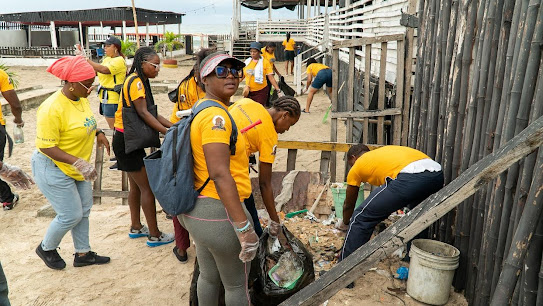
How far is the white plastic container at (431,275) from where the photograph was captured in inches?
136

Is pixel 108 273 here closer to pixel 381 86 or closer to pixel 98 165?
pixel 98 165

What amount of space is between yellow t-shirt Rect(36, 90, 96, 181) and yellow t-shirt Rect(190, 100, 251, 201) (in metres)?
1.70

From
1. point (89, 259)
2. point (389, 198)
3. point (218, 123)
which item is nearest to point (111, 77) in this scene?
point (89, 259)

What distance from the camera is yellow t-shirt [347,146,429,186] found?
387 cm

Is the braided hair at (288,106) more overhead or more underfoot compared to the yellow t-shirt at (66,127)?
more overhead

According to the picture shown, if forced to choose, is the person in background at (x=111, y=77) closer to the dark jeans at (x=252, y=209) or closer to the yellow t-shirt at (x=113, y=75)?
the yellow t-shirt at (x=113, y=75)

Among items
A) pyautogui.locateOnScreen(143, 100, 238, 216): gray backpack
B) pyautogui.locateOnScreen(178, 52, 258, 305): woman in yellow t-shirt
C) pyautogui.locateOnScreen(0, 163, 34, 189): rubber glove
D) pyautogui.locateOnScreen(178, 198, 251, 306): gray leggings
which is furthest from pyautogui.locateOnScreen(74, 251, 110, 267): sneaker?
pyautogui.locateOnScreen(143, 100, 238, 216): gray backpack

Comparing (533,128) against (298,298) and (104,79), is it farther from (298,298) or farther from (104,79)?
(104,79)

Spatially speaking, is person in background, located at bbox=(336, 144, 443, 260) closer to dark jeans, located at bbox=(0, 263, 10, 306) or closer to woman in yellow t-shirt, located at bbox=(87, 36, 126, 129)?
dark jeans, located at bbox=(0, 263, 10, 306)

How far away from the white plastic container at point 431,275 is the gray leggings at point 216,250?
1.67 metres

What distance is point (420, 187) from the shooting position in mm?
3701

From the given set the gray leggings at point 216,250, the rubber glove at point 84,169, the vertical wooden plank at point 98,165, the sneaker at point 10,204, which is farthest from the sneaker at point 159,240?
the sneaker at point 10,204

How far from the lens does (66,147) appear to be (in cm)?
357

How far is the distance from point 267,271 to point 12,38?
33.9 meters
